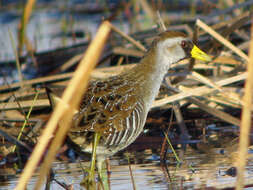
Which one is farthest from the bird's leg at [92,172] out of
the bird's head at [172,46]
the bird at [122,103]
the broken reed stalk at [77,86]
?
the broken reed stalk at [77,86]

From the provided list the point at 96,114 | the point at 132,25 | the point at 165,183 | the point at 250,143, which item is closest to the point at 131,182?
the point at 165,183

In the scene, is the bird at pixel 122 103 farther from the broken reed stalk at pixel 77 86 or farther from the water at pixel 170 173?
the broken reed stalk at pixel 77 86

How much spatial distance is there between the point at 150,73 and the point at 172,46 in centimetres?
32

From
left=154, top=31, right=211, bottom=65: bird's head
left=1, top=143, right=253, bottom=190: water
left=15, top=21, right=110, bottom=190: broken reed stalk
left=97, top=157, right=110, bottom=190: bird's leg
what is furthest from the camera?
left=154, top=31, right=211, bottom=65: bird's head

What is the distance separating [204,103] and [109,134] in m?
1.72

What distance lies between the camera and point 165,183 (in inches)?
148

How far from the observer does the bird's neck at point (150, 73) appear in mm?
4102

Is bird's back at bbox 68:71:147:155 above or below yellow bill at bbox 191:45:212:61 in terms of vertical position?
below

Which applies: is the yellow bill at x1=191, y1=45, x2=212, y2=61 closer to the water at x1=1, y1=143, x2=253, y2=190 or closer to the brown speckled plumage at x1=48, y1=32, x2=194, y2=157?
the brown speckled plumage at x1=48, y1=32, x2=194, y2=157

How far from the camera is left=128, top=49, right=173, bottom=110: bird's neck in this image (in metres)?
4.10

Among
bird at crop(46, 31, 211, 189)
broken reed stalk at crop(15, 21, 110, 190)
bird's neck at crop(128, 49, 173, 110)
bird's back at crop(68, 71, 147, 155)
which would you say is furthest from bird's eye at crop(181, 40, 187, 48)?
broken reed stalk at crop(15, 21, 110, 190)

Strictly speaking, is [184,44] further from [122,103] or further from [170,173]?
[170,173]

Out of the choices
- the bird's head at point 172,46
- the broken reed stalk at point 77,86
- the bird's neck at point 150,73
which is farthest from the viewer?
the bird's head at point 172,46

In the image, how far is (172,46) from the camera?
4.29 metres
